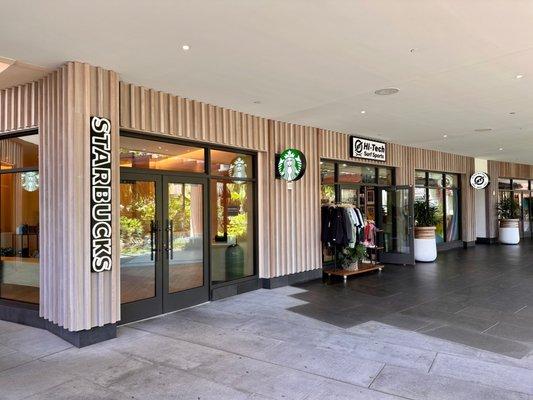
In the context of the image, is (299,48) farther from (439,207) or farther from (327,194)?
(439,207)

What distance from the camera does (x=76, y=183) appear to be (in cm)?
430

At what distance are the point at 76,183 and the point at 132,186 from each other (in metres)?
1.01

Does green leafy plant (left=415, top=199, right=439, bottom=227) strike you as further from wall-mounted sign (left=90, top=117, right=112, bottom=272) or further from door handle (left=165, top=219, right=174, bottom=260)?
wall-mounted sign (left=90, top=117, right=112, bottom=272)

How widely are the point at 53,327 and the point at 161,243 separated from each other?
1.61 m

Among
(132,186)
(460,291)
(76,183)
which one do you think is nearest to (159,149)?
(132,186)

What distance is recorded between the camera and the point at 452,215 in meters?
13.1

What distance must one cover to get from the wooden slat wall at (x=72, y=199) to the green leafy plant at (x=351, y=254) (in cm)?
477

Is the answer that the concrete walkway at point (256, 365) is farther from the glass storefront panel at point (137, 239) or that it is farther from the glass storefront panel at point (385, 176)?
the glass storefront panel at point (385, 176)

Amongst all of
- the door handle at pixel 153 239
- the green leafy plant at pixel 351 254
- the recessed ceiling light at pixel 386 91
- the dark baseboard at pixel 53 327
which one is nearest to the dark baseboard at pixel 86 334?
the dark baseboard at pixel 53 327

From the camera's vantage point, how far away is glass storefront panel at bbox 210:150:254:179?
6.48 metres

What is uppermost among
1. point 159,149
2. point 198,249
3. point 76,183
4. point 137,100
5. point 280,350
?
point 137,100

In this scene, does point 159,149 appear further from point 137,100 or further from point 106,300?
point 106,300

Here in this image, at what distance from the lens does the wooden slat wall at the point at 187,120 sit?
5.09m

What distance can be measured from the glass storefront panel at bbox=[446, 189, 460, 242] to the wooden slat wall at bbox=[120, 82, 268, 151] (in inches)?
328
